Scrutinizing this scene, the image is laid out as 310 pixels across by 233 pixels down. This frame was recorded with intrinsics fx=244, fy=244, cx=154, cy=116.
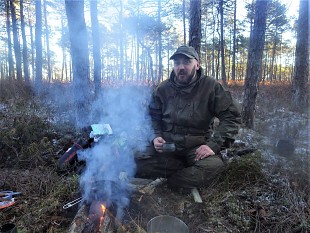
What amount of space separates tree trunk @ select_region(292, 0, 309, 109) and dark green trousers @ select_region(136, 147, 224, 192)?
6.05 metres

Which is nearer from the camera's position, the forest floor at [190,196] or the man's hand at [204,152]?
the forest floor at [190,196]

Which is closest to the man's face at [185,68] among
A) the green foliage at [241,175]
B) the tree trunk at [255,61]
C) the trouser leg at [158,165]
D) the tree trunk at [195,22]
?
the trouser leg at [158,165]

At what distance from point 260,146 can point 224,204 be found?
6.30 ft

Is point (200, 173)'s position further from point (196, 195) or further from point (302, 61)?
point (302, 61)

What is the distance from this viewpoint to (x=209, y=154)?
2812mm

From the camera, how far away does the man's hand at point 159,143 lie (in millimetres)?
3017

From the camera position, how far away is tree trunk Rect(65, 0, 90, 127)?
429cm

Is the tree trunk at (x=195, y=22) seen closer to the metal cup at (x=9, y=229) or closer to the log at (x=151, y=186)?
the log at (x=151, y=186)

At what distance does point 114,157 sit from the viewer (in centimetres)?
322

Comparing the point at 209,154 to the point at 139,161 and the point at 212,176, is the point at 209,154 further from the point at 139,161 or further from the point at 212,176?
the point at 139,161

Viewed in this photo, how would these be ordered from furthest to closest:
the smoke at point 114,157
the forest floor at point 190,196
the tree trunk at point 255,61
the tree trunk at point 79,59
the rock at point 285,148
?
the tree trunk at point 255,61, the tree trunk at point 79,59, the rock at point 285,148, the smoke at point 114,157, the forest floor at point 190,196

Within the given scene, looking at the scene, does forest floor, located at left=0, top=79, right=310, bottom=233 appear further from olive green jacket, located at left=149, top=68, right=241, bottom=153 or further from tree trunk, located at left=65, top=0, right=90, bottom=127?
tree trunk, located at left=65, top=0, right=90, bottom=127

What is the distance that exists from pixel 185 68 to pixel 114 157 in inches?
57.6

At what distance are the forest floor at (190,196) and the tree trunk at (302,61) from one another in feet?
13.9
